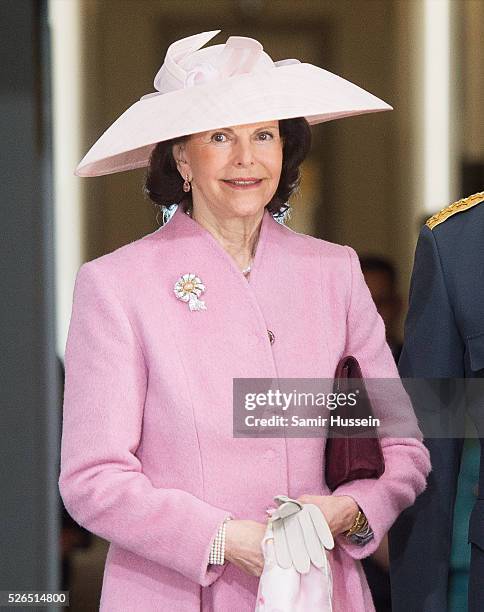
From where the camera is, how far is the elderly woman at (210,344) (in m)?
1.67

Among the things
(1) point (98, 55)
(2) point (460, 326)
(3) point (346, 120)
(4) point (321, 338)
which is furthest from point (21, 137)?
(2) point (460, 326)

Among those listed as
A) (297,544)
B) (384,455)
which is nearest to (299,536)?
(297,544)

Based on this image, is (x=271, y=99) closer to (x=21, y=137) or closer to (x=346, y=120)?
Answer: (x=346, y=120)

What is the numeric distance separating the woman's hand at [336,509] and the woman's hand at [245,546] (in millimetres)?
92

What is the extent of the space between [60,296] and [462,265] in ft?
2.79

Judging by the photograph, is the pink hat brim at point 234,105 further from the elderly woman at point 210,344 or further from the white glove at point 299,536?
the white glove at point 299,536

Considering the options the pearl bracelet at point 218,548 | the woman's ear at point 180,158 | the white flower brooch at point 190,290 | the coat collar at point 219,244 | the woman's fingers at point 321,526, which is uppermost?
the woman's ear at point 180,158

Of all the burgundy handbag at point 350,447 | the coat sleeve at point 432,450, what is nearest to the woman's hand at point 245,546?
the burgundy handbag at point 350,447

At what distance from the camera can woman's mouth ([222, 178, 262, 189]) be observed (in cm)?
178

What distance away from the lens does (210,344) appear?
1771 mm

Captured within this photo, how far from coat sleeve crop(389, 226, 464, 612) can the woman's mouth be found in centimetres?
31

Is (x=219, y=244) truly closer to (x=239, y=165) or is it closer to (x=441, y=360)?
(x=239, y=165)

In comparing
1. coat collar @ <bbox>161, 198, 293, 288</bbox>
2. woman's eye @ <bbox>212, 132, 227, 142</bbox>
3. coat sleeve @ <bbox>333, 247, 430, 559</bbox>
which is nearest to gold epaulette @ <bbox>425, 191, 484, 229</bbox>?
coat sleeve @ <bbox>333, 247, 430, 559</bbox>

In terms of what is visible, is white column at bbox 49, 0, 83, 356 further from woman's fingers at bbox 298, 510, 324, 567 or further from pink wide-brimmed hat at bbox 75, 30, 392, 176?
woman's fingers at bbox 298, 510, 324, 567
